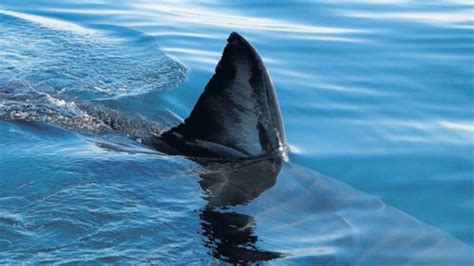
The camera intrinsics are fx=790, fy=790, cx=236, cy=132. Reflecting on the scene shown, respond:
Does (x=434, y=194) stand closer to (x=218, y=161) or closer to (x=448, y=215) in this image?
(x=448, y=215)

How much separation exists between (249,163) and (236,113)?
1.30 feet

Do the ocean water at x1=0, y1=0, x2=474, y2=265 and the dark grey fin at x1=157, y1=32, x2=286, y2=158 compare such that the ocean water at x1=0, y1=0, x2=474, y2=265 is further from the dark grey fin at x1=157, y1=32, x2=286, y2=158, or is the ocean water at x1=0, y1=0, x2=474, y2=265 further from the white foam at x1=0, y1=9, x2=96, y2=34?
the dark grey fin at x1=157, y1=32, x2=286, y2=158

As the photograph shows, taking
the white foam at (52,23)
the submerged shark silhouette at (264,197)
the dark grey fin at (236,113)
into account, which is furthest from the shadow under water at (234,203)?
the white foam at (52,23)

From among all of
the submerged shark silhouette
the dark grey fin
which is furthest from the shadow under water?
the dark grey fin

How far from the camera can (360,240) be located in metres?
5.05

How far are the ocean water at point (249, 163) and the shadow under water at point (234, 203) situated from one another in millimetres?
16

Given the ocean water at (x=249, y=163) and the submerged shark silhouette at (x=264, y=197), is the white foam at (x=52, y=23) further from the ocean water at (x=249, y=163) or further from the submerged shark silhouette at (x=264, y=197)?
the submerged shark silhouette at (x=264, y=197)

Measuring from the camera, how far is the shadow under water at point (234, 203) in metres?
4.65

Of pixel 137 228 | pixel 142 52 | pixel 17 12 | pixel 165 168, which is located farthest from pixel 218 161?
pixel 17 12

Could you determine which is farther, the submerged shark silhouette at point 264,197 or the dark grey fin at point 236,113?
the dark grey fin at point 236,113

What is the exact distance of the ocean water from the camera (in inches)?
191

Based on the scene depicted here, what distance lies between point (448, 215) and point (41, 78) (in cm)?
455

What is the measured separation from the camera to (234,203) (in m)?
5.37

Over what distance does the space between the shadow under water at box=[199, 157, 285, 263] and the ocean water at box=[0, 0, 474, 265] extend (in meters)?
0.02
